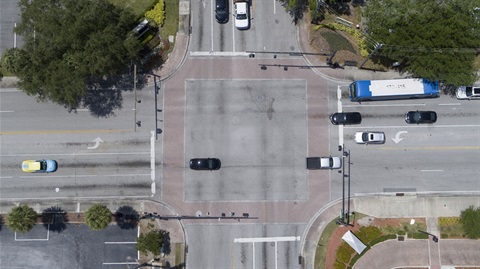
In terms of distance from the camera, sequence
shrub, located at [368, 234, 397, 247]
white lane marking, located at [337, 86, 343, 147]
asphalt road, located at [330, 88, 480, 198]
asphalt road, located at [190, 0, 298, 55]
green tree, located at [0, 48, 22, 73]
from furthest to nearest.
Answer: asphalt road, located at [190, 0, 298, 55]
white lane marking, located at [337, 86, 343, 147]
asphalt road, located at [330, 88, 480, 198]
shrub, located at [368, 234, 397, 247]
green tree, located at [0, 48, 22, 73]

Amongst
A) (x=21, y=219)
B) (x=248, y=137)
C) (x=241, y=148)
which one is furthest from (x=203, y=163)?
(x=21, y=219)

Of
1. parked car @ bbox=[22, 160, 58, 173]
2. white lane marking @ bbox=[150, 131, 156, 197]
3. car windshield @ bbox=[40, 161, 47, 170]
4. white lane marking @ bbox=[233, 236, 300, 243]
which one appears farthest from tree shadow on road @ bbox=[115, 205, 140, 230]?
white lane marking @ bbox=[233, 236, 300, 243]

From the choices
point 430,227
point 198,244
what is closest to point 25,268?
point 198,244

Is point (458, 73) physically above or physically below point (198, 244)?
above

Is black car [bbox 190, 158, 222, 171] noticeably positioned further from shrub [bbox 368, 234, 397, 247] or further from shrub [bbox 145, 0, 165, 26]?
shrub [bbox 368, 234, 397, 247]

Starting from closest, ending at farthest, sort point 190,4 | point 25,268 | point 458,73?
point 458,73 < point 25,268 < point 190,4

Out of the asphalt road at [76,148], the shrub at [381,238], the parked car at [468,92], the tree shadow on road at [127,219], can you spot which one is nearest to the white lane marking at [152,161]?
the asphalt road at [76,148]

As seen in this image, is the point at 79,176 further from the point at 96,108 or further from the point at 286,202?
the point at 286,202

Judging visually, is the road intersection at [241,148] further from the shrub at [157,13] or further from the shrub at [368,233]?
the shrub at [368,233]
